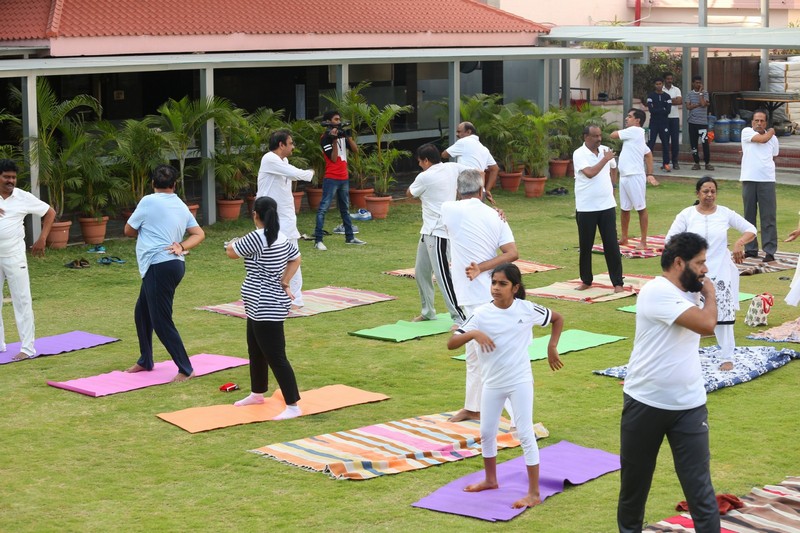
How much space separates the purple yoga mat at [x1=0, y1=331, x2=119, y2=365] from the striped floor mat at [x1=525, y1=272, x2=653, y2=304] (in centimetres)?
457

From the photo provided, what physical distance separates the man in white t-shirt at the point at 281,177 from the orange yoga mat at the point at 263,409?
9.30 ft

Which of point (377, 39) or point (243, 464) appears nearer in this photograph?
point (243, 464)

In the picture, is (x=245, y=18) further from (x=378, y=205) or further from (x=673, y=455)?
(x=673, y=455)

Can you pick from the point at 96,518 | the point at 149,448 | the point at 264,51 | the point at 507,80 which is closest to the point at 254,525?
the point at 96,518

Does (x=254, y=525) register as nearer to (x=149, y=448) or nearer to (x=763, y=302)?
(x=149, y=448)

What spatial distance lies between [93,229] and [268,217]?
8.28m

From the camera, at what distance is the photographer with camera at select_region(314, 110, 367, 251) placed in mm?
15602

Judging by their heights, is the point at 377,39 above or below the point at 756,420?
above

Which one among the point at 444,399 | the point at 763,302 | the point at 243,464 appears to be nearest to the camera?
the point at 243,464

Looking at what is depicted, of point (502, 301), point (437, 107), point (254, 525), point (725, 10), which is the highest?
point (725, 10)

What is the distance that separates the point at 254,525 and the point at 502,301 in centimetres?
183

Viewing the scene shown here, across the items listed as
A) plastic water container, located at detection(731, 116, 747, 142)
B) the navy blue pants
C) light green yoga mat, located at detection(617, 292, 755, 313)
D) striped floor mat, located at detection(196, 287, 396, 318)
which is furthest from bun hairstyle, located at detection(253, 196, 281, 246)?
plastic water container, located at detection(731, 116, 747, 142)

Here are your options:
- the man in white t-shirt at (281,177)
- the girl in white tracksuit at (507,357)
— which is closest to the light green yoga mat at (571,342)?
the man in white t-shirt at (281,177)

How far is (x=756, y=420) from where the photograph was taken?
859 centimetres
